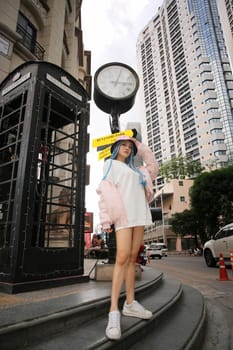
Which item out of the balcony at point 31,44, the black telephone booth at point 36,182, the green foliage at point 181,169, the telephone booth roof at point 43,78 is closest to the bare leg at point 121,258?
the black telephone booth at point 36,182

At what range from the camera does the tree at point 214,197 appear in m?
19.4

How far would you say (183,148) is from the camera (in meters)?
70.8

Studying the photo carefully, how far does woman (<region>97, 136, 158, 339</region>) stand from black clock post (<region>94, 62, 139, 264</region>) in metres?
1.89

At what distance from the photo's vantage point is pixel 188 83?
7250cm

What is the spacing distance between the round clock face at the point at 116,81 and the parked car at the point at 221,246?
757cm

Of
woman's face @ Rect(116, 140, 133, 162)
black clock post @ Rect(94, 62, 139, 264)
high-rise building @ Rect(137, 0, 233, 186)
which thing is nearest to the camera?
woman's face @ Rect(116, 140, 133, 162)

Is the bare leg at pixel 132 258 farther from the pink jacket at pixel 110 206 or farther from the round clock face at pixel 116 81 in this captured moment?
the round clock face at pixel 116 81

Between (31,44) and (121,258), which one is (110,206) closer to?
(121,258)

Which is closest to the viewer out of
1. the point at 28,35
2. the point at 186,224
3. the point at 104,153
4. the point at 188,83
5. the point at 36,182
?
the point at 36,182

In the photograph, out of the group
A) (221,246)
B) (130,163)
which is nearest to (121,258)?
(130,163)

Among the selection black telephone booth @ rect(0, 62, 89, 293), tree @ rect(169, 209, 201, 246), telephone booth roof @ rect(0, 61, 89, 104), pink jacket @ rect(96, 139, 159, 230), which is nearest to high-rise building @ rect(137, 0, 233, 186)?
tree @ rect(169, 209, 201, 246)

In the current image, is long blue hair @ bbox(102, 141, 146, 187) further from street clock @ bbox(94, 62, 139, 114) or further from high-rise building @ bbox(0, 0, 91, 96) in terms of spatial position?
high-rise building @ bbox(0, 0, 91, 96)

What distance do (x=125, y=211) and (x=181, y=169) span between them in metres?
57.5

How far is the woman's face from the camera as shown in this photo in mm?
2365
